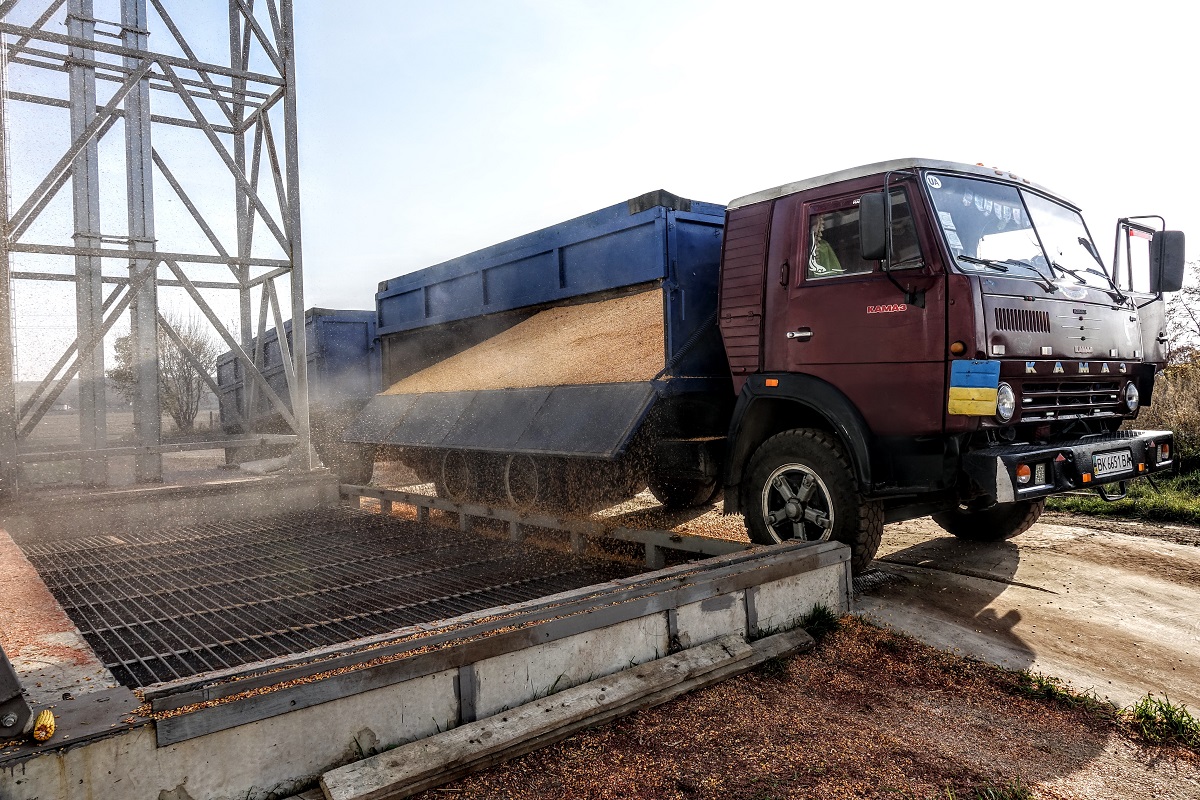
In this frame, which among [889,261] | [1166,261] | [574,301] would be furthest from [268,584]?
[1166,261]

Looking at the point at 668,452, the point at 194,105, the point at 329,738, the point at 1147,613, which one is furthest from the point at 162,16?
the point at 1147,613

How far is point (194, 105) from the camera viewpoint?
27.6 feet

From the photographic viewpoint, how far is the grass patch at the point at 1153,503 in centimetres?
675

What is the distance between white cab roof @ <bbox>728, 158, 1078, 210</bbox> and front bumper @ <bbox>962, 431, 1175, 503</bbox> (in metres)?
1.74

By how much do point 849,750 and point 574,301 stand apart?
466cm

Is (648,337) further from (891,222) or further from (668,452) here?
(891,222)

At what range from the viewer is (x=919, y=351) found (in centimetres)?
436

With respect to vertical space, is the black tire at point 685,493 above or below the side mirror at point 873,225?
below

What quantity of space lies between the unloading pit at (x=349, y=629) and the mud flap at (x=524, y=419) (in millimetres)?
575

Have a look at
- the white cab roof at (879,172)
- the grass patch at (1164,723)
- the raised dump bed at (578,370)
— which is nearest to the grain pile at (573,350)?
the raised dump bed at (578,370)

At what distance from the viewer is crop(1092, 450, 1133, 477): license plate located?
14.8 ft

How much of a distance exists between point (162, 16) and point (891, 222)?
8850 millimetres

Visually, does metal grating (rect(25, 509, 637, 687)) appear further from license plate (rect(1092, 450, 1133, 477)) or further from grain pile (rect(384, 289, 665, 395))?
license plate (rect(1092, 450, 1133, 477))

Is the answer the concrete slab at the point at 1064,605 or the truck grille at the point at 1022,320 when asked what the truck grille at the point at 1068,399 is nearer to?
the truck grille at the point at 1022,320
